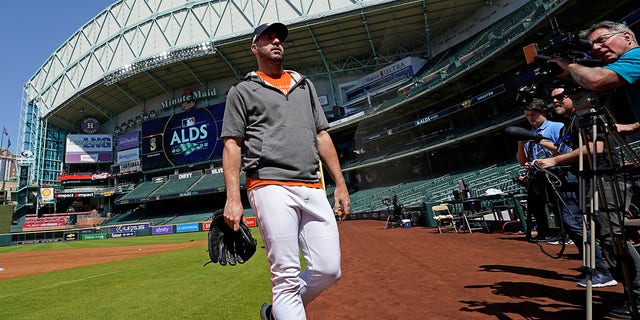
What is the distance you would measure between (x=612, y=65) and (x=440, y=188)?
73.8 feet

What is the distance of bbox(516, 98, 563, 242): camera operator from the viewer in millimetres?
3160

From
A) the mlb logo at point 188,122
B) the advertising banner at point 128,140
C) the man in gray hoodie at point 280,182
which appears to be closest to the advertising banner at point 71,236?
the mlb logo at point 188,122

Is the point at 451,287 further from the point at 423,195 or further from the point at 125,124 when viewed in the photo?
the point at 125,124

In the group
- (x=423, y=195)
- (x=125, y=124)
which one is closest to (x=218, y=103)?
(x=125, y=124)

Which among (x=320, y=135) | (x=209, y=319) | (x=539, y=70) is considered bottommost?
(x=209, y=319)

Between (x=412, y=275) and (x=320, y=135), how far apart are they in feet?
11.6

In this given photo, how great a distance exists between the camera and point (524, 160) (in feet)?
11.7

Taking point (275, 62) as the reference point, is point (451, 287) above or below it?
below

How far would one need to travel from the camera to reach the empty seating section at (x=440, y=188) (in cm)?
1775

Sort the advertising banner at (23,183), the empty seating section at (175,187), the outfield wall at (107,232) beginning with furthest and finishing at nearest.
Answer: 1. the advertising banner at (23,183)
2. the empty seating section at (175,187)
3. the outfield wall at (107,232)

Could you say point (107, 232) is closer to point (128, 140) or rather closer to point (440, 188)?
point (128, 140)

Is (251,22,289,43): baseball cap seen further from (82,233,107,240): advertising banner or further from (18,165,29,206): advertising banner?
(18,165,29,206): advertising banner

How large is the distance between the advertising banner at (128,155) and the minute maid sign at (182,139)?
3.83 metres

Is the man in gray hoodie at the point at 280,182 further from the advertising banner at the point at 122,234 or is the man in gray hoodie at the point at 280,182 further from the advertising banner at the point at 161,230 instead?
the advertising banner at the point at 122,234
